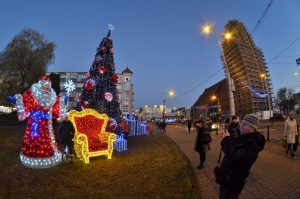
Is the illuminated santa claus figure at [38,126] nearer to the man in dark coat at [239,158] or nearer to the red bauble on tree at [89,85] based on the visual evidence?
the red bauble on tree at [89,85]

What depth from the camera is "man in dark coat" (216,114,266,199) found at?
352 cm

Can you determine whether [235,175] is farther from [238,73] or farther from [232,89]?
[238,73]

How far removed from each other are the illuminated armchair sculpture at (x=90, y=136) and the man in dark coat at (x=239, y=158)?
772 centimetres

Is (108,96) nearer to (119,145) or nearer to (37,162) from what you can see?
(119,145)

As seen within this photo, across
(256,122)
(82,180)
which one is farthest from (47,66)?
(256,122)

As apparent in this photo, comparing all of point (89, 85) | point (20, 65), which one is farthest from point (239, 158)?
point (20, 65)

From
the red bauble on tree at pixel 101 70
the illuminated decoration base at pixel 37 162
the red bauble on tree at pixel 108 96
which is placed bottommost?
the illuminated decoration base at pixel 37 162

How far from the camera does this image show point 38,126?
955cm

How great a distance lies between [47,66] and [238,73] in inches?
4525

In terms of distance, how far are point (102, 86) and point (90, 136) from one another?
568 centimetres

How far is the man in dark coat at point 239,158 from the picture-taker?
3520mm

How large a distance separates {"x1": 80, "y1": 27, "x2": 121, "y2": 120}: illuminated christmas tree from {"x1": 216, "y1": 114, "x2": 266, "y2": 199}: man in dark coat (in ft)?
46.1

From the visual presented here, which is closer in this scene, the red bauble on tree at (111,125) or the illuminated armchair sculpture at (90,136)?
the illuminated armchair sculpture at (90,136)

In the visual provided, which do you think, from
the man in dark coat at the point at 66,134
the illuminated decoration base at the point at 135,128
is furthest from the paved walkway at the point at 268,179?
the illuminated decoration base at the point at 135,128
